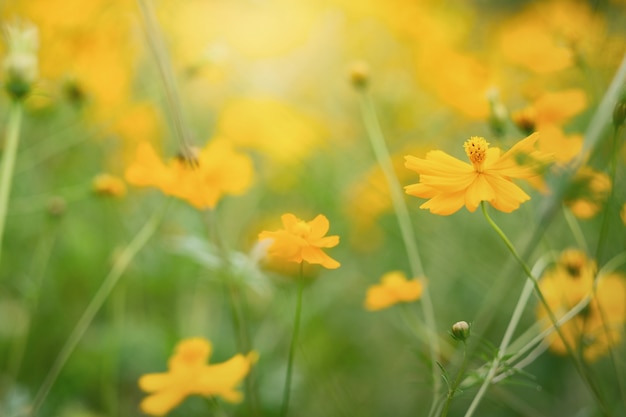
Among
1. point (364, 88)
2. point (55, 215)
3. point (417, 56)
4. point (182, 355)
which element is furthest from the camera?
point (417, 56)

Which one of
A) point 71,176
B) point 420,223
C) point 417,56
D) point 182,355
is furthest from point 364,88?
point 417,56

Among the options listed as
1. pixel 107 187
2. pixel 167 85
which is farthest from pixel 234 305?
pixel 107 187

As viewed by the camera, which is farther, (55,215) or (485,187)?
(55,215)

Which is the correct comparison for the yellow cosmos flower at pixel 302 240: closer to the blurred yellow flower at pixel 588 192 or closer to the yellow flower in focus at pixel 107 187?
the blurred yellow flower at pixel 588 192

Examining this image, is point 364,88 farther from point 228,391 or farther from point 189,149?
point 228,391

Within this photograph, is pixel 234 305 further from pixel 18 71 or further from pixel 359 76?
pixel 359 76

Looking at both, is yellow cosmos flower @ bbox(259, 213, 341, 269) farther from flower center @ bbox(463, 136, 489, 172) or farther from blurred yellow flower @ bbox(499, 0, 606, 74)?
blurred yellow flower @ bbox(499, 0, 606, 74)

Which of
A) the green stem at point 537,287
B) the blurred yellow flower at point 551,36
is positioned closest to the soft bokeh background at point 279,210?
the blurred yellow flower at point 551,36
